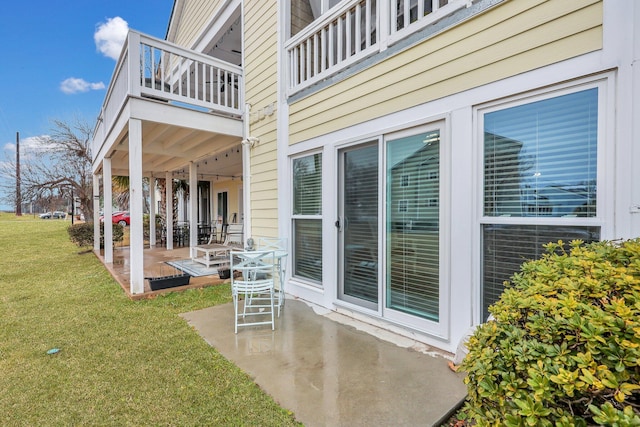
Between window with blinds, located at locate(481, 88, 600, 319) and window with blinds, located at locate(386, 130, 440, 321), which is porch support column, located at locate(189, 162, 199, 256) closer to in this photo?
window with blinds, located at locate(386, 130, 440, 321)

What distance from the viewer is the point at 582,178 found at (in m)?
2.15

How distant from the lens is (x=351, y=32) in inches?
159

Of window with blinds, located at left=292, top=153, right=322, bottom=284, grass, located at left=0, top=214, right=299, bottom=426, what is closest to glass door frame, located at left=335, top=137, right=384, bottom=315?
window with blinds, located at left=292, top=153, right=322, bottom=284

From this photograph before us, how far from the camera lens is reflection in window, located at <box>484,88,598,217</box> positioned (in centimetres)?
214

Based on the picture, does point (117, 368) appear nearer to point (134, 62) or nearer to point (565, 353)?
point (565, 353)

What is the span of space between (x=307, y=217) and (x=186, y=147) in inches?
181

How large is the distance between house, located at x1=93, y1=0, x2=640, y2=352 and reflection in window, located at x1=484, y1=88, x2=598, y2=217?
0.03 ft

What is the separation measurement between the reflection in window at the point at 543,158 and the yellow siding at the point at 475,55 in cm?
35

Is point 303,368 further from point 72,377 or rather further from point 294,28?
point 294,28

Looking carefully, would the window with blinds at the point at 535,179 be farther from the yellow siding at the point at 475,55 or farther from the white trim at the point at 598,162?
the yellow siding at the point at 475,55

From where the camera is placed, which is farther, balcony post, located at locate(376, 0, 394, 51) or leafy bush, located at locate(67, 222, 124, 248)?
leafy bush, located at locate(67, 222, 124, 248)

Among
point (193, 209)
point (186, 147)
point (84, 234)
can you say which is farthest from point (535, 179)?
point (84, 234)

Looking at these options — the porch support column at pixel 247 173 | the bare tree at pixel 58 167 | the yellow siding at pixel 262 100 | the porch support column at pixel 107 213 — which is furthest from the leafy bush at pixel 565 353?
the bare tree at pixel 58 167

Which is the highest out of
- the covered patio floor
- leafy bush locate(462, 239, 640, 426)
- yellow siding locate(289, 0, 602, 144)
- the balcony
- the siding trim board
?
the balcony
